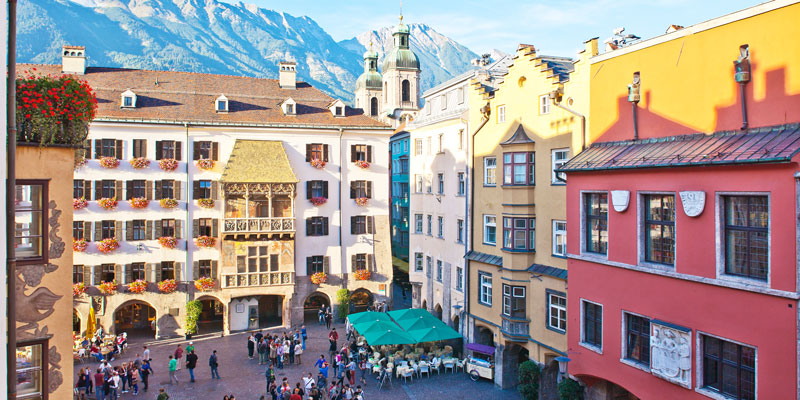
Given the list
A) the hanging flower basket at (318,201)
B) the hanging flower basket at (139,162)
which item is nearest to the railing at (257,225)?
the hanging flower basket at (318,201)

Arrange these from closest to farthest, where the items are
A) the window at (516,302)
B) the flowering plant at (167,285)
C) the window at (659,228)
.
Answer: the window at (659,228) → the window at (516,302) → the flowering plant at (167,285)

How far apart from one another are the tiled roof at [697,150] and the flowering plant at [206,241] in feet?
85.5

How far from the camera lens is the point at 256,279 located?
38906 mm

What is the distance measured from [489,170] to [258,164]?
54.7 ft

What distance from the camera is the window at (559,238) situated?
82.5ft

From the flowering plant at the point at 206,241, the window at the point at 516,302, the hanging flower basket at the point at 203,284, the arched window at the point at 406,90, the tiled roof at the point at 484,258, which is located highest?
the arched window at the point at 406,90

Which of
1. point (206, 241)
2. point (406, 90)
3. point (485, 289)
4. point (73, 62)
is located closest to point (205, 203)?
point (206, 241)

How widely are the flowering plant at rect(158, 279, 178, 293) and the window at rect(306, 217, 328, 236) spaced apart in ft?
30.9

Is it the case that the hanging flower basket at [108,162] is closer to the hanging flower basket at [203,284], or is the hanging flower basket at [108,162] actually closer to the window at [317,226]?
the hanging flower basket at [203,284]

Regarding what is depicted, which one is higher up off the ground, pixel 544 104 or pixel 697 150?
pixel 544 104

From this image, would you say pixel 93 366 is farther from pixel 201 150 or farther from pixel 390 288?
pixel 390 288

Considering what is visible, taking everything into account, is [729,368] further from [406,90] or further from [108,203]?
[406,90]

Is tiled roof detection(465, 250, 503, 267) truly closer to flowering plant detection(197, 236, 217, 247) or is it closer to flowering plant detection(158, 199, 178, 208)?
flowering plant detection(197, 236, 217, 247)

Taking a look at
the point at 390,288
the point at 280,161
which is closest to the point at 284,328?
the point at 390,288
